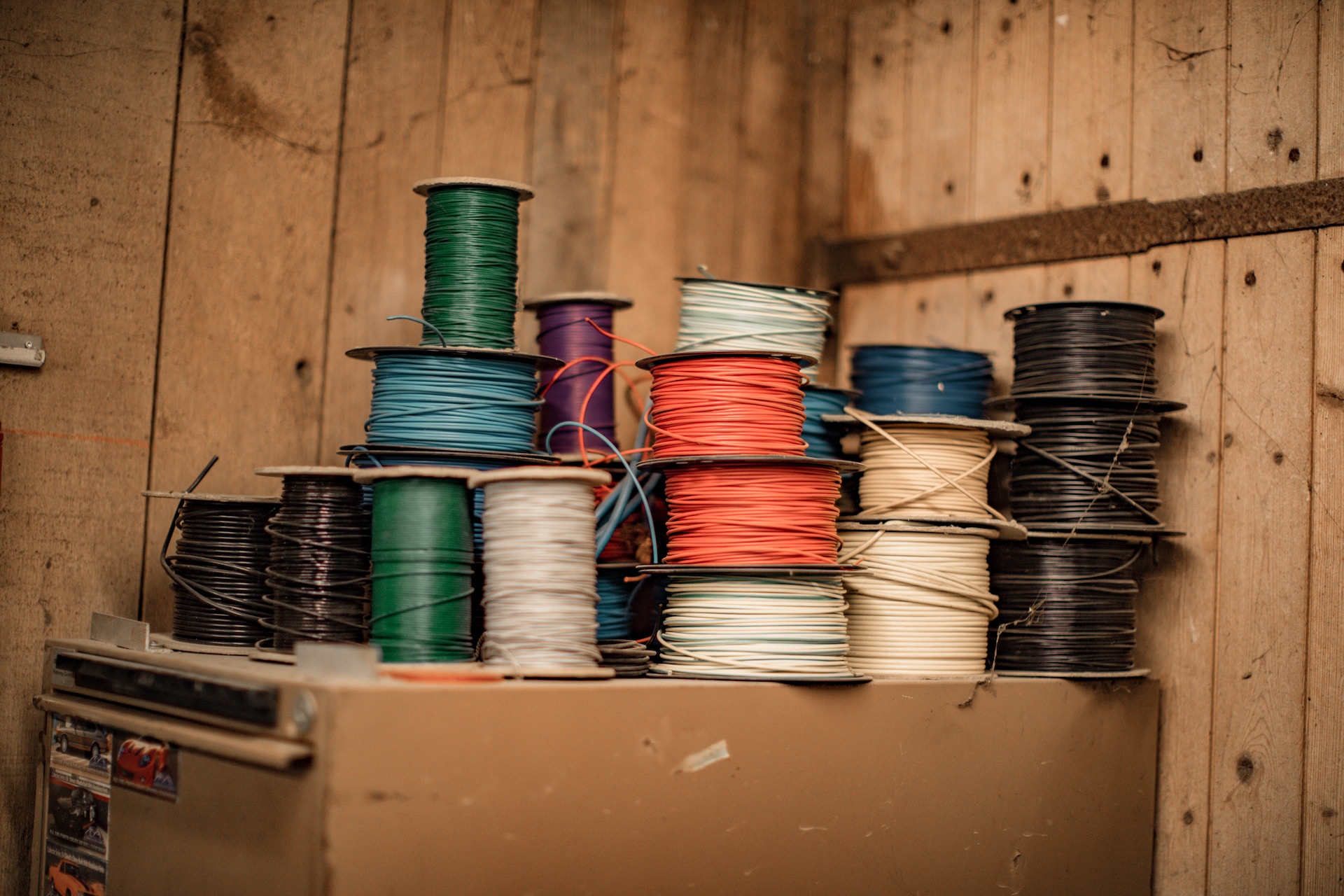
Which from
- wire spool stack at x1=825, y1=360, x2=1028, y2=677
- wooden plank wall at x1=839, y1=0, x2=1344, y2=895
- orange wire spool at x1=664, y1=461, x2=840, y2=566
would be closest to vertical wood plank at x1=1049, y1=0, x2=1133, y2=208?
wooden plank wall at x1=839, y1=0, x2=1344, y2=895

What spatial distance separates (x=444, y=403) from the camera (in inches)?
98.7

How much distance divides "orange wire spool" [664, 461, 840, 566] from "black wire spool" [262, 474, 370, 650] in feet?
2.20

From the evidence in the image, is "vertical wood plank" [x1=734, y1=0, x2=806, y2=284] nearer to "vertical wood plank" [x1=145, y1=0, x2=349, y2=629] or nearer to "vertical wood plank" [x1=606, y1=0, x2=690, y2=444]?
"vertical wood plank" [x1=606, y1=0, x2=690, y2=444]

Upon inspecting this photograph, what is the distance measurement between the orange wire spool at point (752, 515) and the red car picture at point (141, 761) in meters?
1.06

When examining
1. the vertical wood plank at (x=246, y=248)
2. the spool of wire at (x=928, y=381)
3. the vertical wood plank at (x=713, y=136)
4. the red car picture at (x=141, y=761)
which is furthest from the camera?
the vertical wood plank at (x=713, y=136)

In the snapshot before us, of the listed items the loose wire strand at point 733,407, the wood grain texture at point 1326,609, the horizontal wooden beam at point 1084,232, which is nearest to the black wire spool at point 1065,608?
the wood grain texture at point 1326,609

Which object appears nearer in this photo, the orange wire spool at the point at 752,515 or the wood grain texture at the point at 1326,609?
the orange wire spool at the point at 752,515

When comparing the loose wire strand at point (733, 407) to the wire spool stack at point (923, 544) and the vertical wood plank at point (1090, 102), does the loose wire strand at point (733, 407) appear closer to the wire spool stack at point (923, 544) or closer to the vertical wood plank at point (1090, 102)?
the wire spool stack at point (923, 544)

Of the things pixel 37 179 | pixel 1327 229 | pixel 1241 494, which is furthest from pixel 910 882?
pixel 37 179

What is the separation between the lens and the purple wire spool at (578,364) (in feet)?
10.0

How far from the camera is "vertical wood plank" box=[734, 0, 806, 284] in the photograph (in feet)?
13.1

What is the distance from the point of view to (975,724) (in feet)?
8.80

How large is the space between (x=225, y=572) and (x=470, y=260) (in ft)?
2.79

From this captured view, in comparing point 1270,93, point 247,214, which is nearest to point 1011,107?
point 1270,93
